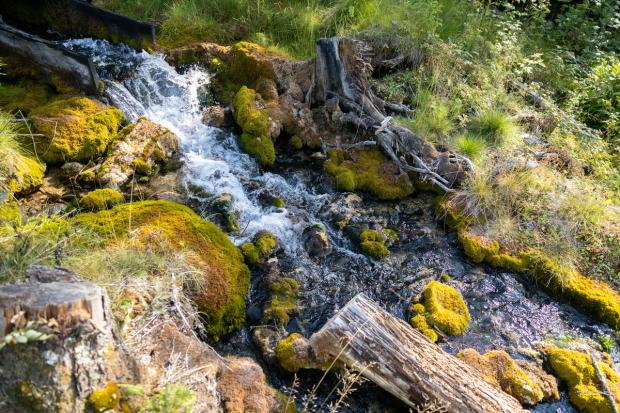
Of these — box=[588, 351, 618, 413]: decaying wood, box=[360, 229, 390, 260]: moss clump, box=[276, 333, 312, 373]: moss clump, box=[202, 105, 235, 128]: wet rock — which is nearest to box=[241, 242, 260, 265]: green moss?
box=[276, 333, 312, 373]: moss clump

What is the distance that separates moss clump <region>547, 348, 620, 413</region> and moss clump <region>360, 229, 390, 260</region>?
1797 mm

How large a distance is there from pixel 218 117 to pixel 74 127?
1.86 m

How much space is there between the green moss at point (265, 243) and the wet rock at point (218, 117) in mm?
2217

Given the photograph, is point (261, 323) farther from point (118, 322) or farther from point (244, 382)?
point (118, 322)

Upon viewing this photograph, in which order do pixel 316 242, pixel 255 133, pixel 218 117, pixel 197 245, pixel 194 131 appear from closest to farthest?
pixel 197 245
pixel 316 242
pixel 255 133
pixel 194 131
pixel 218 117

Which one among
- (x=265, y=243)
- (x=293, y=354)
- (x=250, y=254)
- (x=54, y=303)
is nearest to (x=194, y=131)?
(x=265, y=243)

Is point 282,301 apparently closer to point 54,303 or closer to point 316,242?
point 316,242

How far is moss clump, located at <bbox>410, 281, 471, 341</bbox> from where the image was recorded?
4.00 meters

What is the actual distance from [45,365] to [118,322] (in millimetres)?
920

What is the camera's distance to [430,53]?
654cm

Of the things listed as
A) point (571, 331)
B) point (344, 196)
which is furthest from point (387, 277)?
point (571, 331)

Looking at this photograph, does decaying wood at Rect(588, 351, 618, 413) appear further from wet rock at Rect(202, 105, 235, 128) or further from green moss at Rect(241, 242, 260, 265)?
wet rock at Rect(202, 105, 235, 128)

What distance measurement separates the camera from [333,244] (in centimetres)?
485

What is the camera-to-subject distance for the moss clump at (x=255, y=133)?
5789 mm
